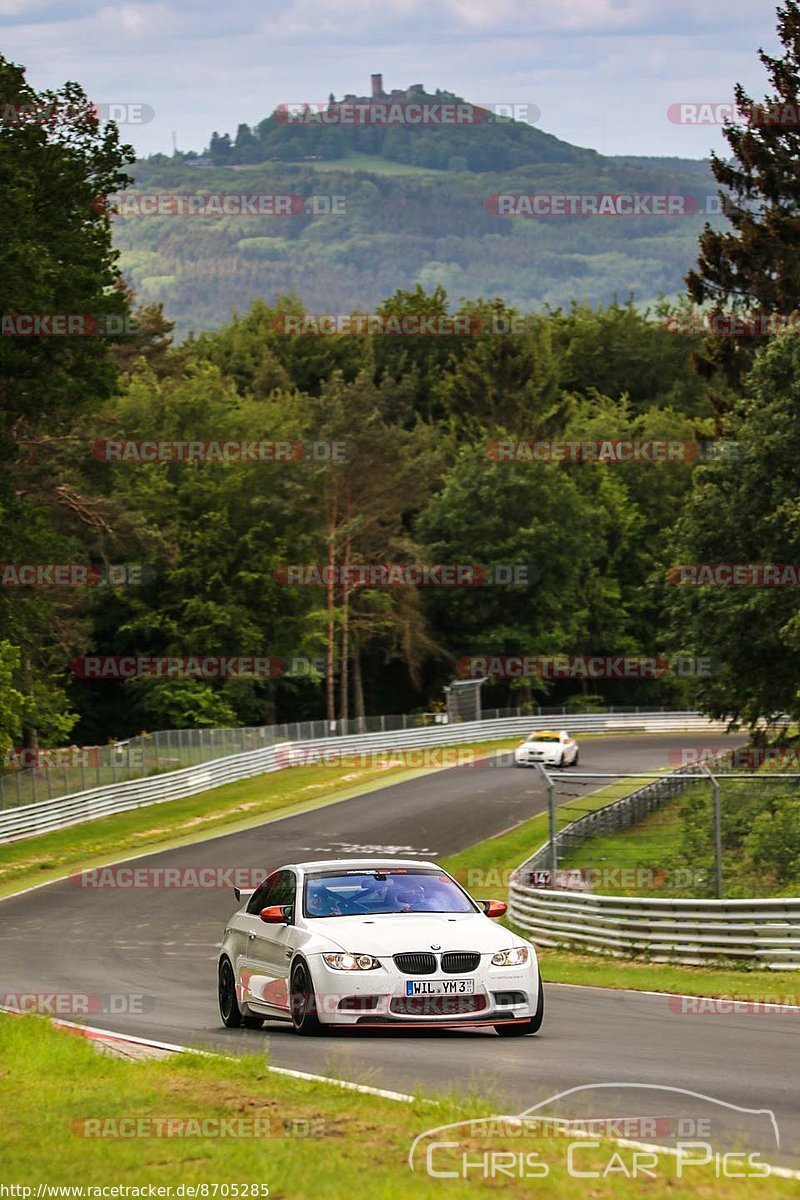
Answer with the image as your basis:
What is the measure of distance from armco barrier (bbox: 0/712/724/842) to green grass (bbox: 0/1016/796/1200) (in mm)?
34746

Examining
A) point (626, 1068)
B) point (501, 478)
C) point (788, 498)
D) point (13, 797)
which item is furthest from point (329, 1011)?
point (501, 478)

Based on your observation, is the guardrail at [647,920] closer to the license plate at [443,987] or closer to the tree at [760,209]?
the license plate at [443,987]

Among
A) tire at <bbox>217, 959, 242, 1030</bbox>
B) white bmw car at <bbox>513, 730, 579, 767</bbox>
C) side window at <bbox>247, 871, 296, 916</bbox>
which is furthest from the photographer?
white bmw car at <bbox>513, 730, 579, 767</bbox>

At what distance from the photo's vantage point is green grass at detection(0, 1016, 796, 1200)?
21.9 feet

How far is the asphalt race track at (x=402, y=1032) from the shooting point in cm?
966

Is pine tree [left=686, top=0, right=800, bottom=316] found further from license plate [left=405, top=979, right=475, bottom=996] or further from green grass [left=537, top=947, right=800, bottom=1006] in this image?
license plate [left=405, top=979, right=475, bottom=996]

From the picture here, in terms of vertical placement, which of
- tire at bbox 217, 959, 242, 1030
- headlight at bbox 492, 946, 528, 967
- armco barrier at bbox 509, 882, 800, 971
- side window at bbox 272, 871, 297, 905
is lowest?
armco barrier at bbox 509, 882, 800, 971

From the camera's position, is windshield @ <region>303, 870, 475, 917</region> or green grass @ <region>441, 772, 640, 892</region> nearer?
windshield @ <region>303, 870, 475, 917</region>

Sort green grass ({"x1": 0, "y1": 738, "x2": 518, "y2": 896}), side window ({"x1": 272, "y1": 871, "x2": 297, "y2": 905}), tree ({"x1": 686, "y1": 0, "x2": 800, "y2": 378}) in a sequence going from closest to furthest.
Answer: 1. side window ({"x1": 272, "y1": 871, "x2": 297, "y2": 905})
2. green grass ({"x1": 0, "y1": 738, "x2": 518, "y2": 896})
3. tree ({"x1": 686, "y1": 0, "x2": 800, "y2": 378})

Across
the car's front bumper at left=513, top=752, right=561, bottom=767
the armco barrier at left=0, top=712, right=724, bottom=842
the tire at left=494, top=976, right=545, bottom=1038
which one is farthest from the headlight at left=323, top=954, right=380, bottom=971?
the car's front bumper at left=513, top=752, right=561, bottom=767

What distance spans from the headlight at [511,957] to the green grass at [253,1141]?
9.15ft

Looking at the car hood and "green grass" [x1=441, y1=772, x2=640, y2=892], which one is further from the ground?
the car hood

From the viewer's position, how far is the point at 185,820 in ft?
158

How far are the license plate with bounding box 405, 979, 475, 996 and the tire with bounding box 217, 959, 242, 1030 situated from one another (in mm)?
2303
